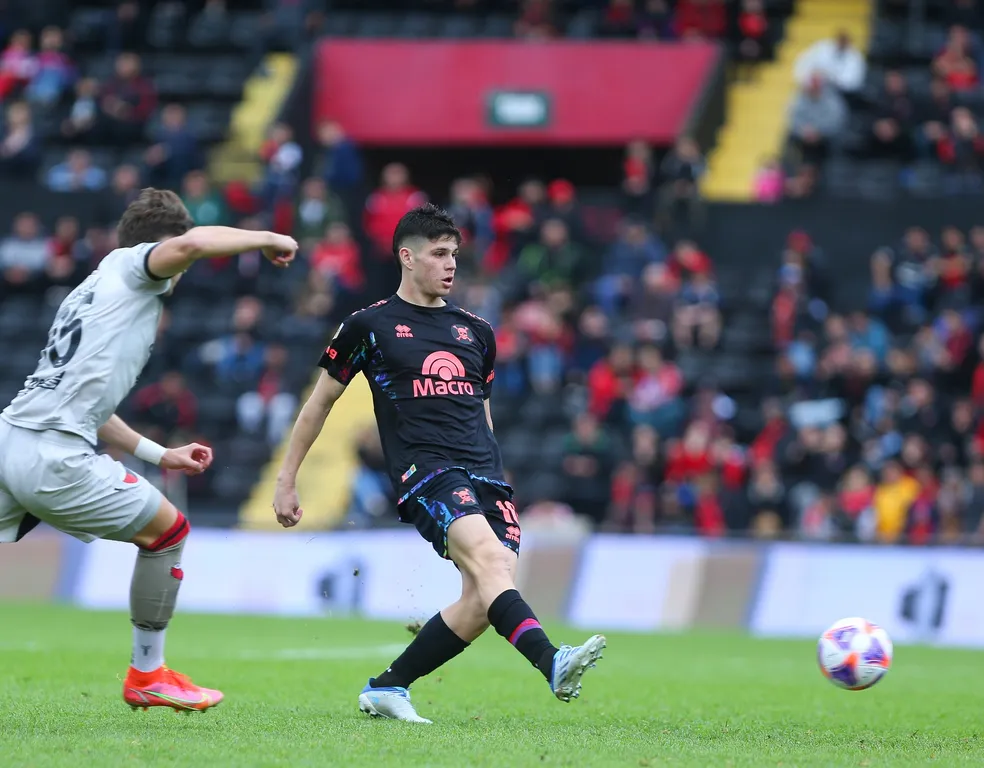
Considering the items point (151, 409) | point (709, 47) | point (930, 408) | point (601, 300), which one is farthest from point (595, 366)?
point (709, 47)

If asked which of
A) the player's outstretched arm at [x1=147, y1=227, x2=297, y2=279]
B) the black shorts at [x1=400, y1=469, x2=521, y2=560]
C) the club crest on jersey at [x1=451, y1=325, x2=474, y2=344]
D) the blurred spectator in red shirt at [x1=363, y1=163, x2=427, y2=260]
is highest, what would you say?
the blurred spectator in red shirt at [x1=363, y1=163, x2=427, y2=260]

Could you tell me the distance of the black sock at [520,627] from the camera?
24.5ft

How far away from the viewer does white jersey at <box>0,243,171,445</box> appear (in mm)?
7480

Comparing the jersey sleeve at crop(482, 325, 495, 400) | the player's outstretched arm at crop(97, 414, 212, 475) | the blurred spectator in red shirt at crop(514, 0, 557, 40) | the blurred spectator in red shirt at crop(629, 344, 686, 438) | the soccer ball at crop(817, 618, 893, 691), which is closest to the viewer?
the player's outstretched arm at crop(97, 414, 212, 475)

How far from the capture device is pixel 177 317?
75.4 feet

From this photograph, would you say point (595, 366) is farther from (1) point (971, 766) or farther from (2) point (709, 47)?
(1) point (971, 766)

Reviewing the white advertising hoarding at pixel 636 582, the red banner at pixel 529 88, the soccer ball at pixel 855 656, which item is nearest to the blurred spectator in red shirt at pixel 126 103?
the red banner at pixel 529 88

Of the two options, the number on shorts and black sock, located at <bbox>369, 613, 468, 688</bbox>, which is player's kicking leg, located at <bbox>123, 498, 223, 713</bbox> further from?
A: the number on shorts

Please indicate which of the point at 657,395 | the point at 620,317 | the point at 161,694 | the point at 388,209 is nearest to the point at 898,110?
the point at 620,317

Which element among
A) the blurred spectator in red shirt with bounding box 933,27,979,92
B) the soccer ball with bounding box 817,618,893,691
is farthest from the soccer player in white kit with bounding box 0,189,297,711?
the blurred spectator in red shirt with bounding box 933,27,979,92

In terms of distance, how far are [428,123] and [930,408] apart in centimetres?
1016

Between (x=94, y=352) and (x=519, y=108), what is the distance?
18.5 m

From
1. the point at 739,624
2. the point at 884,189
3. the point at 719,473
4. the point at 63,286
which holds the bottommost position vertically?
the point at 739,624

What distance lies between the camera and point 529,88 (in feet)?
83.4
